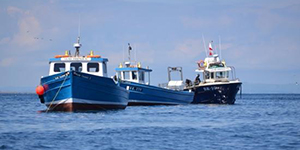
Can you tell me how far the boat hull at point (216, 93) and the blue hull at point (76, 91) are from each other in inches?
1021

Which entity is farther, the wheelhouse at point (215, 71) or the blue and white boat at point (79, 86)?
the wheelhouse at point (215, 71)

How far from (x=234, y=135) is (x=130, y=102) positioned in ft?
96.6

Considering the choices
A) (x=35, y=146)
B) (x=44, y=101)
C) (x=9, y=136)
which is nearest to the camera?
(x=35, y=146)

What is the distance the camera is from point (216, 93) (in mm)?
65125

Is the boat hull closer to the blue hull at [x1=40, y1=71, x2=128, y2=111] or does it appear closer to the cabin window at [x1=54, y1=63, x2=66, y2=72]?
the blue hull at [x1=40, y1=71, x2=128, y2=111]

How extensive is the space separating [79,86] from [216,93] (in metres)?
29.9

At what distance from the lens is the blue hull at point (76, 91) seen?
3722cm

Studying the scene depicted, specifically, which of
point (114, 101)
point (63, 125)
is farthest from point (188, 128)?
point (114, 101)

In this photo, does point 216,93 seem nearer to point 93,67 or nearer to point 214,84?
point 214,84

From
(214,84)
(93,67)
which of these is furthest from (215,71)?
(93,67)

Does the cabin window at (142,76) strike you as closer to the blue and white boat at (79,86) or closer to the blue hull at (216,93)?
the blue hull at (216,93)

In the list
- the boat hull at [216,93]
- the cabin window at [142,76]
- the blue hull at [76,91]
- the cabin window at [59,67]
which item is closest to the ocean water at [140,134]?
the blue hull at [76,91]

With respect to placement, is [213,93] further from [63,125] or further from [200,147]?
Answer: [200,147]

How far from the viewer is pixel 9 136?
25156 mm
